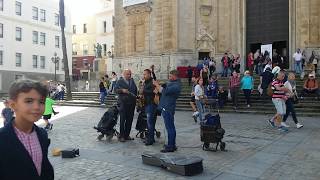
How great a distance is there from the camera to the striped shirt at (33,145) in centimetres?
304

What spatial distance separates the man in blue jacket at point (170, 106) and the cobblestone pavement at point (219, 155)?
33 cm

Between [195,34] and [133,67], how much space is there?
6089mm

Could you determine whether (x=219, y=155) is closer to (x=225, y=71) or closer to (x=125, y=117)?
(x=125, y=117)

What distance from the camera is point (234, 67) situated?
27297 mm

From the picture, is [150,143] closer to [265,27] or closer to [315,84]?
[315,84]

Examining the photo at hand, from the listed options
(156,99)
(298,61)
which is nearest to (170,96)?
(156,99)

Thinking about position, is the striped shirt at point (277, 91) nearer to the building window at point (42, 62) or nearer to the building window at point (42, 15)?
the building window at point (42, 62)

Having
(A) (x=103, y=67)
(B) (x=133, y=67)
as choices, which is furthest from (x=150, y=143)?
(A) (x=103, y=67)

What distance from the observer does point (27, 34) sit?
56312 millimetres

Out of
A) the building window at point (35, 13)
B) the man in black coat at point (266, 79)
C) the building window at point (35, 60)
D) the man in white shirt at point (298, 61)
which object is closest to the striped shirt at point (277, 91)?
the man in black coat at point (266, 79)

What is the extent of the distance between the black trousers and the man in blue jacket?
5.55 feet

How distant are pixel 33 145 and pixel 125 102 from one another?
834 centimetres

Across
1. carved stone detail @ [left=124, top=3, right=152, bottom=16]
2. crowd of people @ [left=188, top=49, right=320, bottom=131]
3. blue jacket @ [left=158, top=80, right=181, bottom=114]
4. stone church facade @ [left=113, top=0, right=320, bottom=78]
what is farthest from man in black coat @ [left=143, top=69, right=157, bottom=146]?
carved stone detail @ [left=124, top=3, right=152, bottom=16]

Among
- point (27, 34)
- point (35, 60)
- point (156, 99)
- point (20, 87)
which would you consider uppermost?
point (27, 34)
